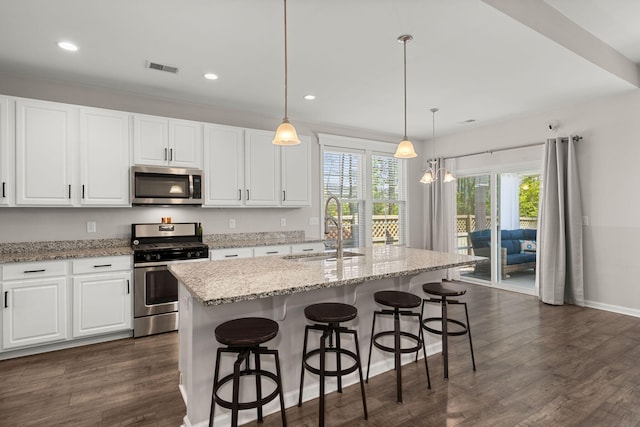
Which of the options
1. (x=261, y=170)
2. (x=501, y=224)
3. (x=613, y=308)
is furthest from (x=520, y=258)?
(x=261, y=170)

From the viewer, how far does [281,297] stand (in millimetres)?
2221

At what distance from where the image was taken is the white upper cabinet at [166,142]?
148 inches

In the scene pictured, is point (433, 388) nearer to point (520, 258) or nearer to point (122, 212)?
point (122, 212)

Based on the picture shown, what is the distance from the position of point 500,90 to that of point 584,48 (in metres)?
0.90

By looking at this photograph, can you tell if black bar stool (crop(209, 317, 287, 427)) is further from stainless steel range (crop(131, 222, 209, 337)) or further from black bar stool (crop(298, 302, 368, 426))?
stainless steel range (crop(131, 222, 209, 337))

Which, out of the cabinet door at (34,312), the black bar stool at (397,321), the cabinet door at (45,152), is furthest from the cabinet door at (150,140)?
the black bar stool at (397,321)

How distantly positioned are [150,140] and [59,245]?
1.46 metres

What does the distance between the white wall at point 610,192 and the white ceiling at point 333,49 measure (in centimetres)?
31

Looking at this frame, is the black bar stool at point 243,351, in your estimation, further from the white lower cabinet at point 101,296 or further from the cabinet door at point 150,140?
the cabinet door at point 150,140

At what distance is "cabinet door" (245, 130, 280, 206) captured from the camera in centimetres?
445

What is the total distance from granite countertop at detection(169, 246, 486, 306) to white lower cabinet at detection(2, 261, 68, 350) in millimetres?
1587

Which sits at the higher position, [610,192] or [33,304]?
[610,192]

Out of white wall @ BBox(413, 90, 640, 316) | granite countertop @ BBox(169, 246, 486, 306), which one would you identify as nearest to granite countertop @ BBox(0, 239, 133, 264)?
granite countertop @ BBox(169, 246, 486, 306)

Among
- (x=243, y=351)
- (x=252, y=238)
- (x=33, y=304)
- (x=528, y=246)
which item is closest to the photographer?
(x=243, y=351)
